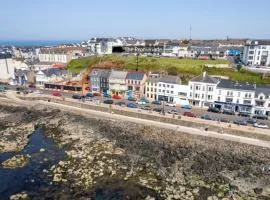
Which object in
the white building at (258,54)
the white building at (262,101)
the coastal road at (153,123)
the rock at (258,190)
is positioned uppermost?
the white building at (258,54)

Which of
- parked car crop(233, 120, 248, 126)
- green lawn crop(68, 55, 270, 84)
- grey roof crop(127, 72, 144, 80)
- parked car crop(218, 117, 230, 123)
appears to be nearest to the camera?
parked car crop(233, 120, 248, 126)

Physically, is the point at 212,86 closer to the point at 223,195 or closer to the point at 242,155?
the point at 242,155

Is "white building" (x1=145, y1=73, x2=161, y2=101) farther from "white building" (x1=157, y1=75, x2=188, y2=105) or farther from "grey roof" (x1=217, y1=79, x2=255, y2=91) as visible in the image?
"grey roof" (x1=217, y1=79, x2=255, y2=91)

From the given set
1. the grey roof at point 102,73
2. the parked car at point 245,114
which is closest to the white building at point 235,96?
the parked car at point 245,114

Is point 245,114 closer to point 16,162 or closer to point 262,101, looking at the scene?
point 262,101

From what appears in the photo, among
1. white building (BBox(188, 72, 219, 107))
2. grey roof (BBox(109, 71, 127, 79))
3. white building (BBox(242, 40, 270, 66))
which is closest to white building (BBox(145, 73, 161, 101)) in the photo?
grey roof (BBox(109, 71, 127, 79))

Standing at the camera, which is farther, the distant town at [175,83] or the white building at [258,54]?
the white building at [258,54]

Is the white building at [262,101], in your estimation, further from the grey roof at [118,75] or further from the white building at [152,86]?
the grey roof at [118,75]
